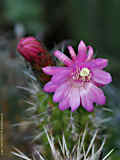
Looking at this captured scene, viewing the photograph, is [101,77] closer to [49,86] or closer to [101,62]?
[101,62]

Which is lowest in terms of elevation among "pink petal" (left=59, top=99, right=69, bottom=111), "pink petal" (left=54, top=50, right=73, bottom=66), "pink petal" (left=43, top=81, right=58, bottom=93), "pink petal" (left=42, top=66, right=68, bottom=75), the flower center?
"pink petal" (left=59, top=99, right=69, bottom=111)

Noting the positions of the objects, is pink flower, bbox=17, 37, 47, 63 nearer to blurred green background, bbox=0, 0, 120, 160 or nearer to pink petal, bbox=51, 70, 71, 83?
pink petal, bbox=51, 70, 71, 83

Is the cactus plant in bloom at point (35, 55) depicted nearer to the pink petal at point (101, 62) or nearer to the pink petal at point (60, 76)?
the pink petal at point (60, 76)

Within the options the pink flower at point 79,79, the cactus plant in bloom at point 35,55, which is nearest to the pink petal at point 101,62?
the pink flower at point 79,79

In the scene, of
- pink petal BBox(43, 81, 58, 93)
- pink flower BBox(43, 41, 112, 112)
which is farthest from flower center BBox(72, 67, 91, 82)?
pink petal BBox(43, 81, 58, 93)

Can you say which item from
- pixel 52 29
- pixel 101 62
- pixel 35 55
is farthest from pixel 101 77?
pixel 52 29
